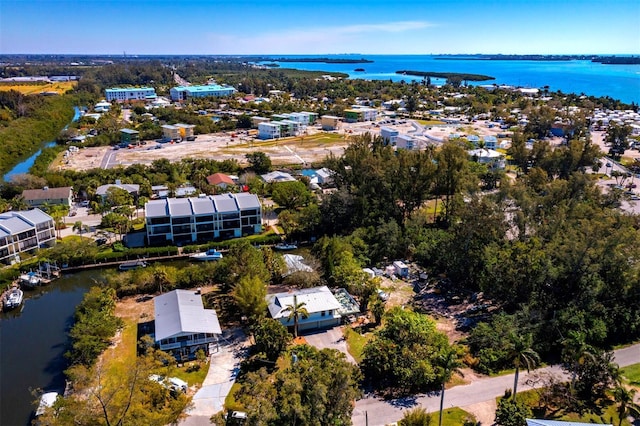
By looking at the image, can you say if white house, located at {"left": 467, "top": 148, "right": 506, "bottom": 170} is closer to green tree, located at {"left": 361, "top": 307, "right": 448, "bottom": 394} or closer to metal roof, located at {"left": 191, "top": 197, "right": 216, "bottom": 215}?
metal roof, located at {"left": 191, "top": 197, "right": 216, "bottom": 215}

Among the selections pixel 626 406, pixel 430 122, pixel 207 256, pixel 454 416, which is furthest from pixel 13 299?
pixel 430 122

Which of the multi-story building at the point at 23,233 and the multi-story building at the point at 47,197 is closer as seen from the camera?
the multi-story building at the point at 23,233

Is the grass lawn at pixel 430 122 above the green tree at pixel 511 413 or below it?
above

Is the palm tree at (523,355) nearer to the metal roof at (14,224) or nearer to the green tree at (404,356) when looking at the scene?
the green tree at (404,356)

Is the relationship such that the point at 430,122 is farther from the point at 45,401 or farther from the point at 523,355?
the point at 45,401

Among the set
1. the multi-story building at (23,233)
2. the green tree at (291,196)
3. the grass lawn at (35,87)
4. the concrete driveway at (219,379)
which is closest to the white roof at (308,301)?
the concrete driveway at (219,379)

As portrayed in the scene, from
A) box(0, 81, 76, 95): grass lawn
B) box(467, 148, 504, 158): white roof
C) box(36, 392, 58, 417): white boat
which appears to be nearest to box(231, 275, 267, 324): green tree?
box(36, 392, 58, 417): white boat
